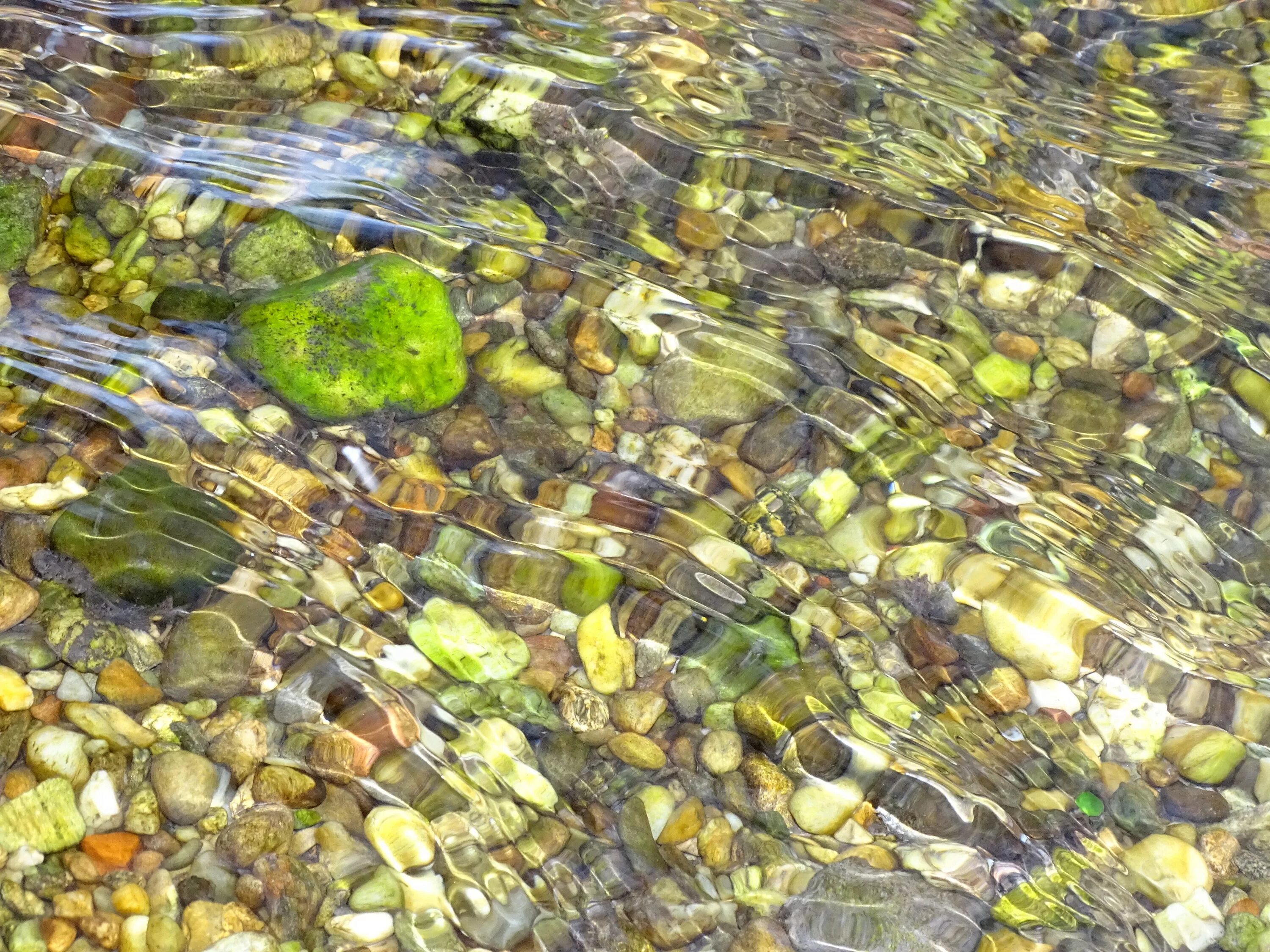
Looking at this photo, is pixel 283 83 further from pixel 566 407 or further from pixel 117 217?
pixel 566 407

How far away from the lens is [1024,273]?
3318mm

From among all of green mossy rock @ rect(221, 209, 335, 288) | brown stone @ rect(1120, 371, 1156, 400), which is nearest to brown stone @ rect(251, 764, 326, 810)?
green mossy rock @ rect(221, 209, 335, 288)

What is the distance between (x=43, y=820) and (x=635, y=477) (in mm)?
1770

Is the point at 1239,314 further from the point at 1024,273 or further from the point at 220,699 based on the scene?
the point at 220,699

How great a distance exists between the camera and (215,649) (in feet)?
8.38

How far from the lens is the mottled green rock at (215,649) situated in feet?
8.27

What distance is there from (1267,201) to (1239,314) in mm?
531

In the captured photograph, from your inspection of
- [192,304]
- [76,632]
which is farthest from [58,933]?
[192,304]

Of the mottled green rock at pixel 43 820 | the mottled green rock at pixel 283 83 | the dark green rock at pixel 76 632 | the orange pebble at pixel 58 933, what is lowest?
the orange pebble at pixel 58 933

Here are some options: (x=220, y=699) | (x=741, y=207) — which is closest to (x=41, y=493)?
(x=220, y=699)

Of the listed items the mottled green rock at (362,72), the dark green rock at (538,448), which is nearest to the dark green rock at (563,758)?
the dark green rock at (538,448)

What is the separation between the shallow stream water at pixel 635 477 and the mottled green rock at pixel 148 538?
0.01 metres

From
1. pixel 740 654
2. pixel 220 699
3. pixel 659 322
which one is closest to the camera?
pixel 220 699

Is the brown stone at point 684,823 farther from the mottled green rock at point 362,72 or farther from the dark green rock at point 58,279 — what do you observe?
the mottled green rock at point 362,72
